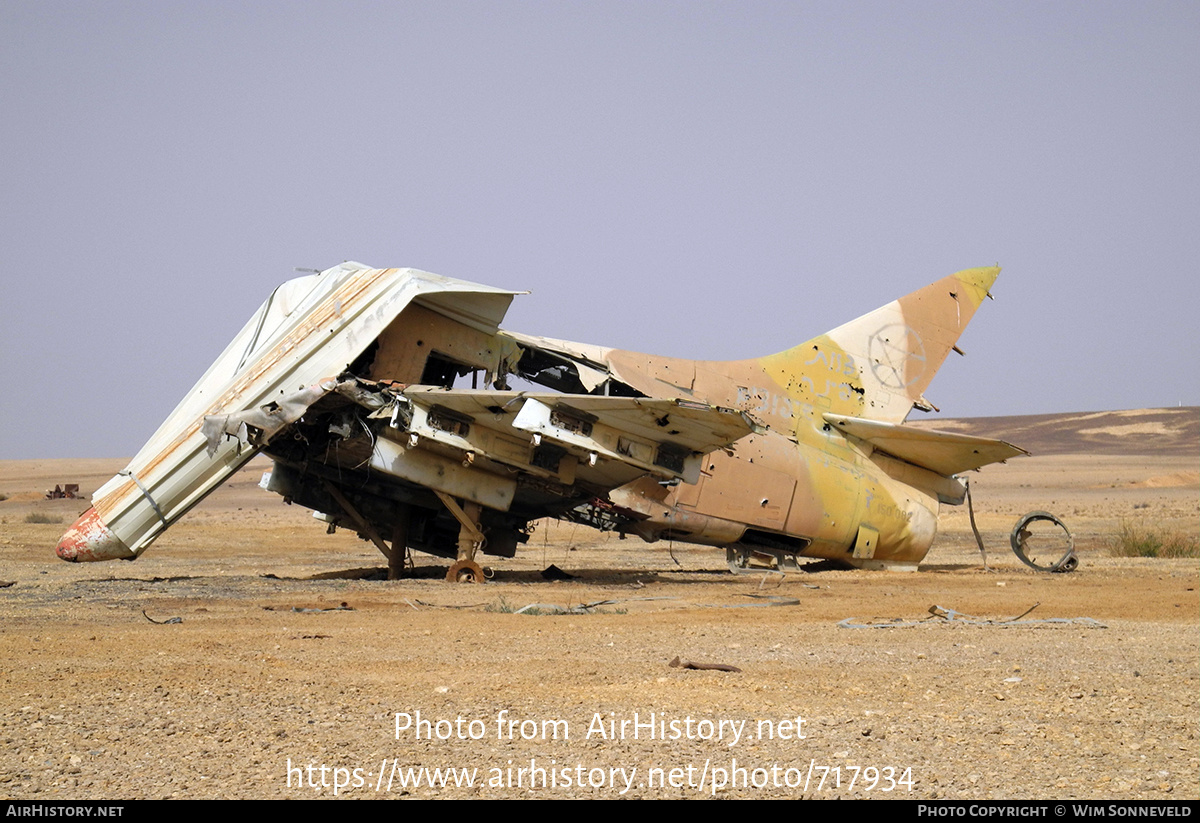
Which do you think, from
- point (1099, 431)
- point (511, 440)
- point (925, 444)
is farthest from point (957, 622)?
point (1099, 431)

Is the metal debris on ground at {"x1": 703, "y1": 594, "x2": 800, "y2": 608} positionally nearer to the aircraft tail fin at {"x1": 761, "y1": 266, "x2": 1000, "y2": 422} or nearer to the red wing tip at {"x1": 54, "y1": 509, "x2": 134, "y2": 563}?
the aircraft tail fin at {"x1": 761, "y1": 266, "x2": 1000, "y2": 422}

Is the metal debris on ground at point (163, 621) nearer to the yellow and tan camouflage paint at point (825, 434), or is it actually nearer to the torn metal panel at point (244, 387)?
the torn metal panel at point (244, 387)

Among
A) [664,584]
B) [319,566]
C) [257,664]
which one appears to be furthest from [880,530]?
[257,664]

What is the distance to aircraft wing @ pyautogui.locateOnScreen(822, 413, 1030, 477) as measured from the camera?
1977 cm

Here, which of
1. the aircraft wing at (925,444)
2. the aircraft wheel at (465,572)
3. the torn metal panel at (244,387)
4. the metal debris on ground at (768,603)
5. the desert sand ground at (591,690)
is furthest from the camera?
the aircraft wing at (925,444)

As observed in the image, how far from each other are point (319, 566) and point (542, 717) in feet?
53.6

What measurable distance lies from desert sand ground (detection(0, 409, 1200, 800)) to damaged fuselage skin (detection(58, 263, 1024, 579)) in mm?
1308

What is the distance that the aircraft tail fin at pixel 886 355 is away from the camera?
20.2 meters

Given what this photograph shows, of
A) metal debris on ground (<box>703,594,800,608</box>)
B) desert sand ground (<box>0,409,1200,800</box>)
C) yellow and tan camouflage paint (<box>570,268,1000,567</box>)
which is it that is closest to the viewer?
desert sand ground (<box>0,409,1200,800</box>)

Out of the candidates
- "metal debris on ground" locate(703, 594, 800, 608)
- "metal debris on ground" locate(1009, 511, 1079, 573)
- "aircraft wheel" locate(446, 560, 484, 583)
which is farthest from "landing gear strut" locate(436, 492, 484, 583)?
"metal debris on ground" locate(1009, 511, 1079, 573)

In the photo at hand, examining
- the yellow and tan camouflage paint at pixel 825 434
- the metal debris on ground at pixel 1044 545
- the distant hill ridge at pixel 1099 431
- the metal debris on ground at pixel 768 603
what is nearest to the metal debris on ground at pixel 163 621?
the metal debris on ground at pixel 768 603

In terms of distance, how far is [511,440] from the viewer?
1616 cm

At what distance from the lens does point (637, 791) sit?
5.25 metres

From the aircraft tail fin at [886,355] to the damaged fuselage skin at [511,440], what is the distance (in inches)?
1.9
